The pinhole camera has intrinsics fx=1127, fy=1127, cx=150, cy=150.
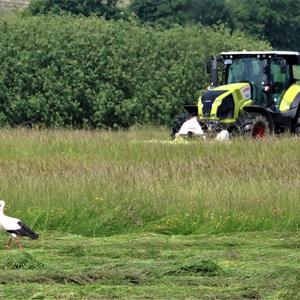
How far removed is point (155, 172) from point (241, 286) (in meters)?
7.23

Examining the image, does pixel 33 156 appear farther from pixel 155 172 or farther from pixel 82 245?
pixel 82 245

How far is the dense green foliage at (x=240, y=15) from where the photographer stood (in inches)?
2675

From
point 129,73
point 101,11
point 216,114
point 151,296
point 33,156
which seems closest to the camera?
point 151,296

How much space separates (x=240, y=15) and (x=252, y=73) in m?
46.0

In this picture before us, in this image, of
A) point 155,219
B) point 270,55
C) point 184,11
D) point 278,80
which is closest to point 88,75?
point 278,80

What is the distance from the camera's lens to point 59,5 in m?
55.7

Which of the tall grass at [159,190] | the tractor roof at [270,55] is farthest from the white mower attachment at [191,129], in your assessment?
the tall grass at [159,190]

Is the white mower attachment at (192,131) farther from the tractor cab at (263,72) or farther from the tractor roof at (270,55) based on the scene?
the tractor roof at (270,55)

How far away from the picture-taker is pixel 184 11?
68125mm

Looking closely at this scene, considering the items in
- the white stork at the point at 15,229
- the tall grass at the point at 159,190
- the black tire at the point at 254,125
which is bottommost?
the black tire at the point at 254,125

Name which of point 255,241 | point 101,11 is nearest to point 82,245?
point 255,241

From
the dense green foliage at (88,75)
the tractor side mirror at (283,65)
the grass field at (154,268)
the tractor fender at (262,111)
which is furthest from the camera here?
the dense green foliage at (88,75)

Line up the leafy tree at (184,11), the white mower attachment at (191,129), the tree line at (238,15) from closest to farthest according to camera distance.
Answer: the white mower attachment at (191,129)
the leafy tree at (184,11)
the tree line at (238,15)

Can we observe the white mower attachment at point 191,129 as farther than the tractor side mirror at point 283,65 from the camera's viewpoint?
No
